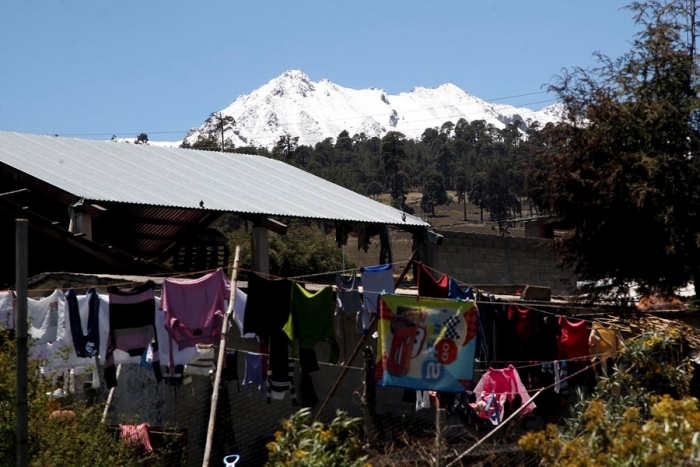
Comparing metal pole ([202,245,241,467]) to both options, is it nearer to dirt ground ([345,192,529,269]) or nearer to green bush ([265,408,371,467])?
green bush ([265,408,371,467])

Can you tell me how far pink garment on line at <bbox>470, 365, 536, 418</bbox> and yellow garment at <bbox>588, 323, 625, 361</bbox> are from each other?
3.81 feet

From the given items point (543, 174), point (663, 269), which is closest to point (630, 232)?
point (663, 269)

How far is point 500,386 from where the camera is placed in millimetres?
10727

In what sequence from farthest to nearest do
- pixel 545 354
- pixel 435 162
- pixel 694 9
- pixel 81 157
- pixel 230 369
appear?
pixel 435 162
pixel 81 157
pixel 694 9
pixel 545 354
pixel 230 369

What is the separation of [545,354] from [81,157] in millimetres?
10263

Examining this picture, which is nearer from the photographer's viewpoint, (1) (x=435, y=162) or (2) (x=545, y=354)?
(2) (x=545, y=354)

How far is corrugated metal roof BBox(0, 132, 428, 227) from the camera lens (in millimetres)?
15273

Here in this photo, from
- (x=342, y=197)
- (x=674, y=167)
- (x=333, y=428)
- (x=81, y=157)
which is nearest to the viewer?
(x=333, y=428)

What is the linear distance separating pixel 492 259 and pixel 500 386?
11482 millimetres

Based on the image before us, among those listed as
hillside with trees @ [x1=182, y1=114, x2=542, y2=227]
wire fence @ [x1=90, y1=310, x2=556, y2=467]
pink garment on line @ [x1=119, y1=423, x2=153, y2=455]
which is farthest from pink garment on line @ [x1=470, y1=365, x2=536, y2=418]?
hillside with trees @ [x1=182, y1=114, x2=542, y2=227]

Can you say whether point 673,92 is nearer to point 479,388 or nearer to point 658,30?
point 658,30

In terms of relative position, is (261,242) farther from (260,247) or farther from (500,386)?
(500,386)

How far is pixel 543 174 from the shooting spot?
13.9 m

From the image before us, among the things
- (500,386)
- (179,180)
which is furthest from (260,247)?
(500,386)
